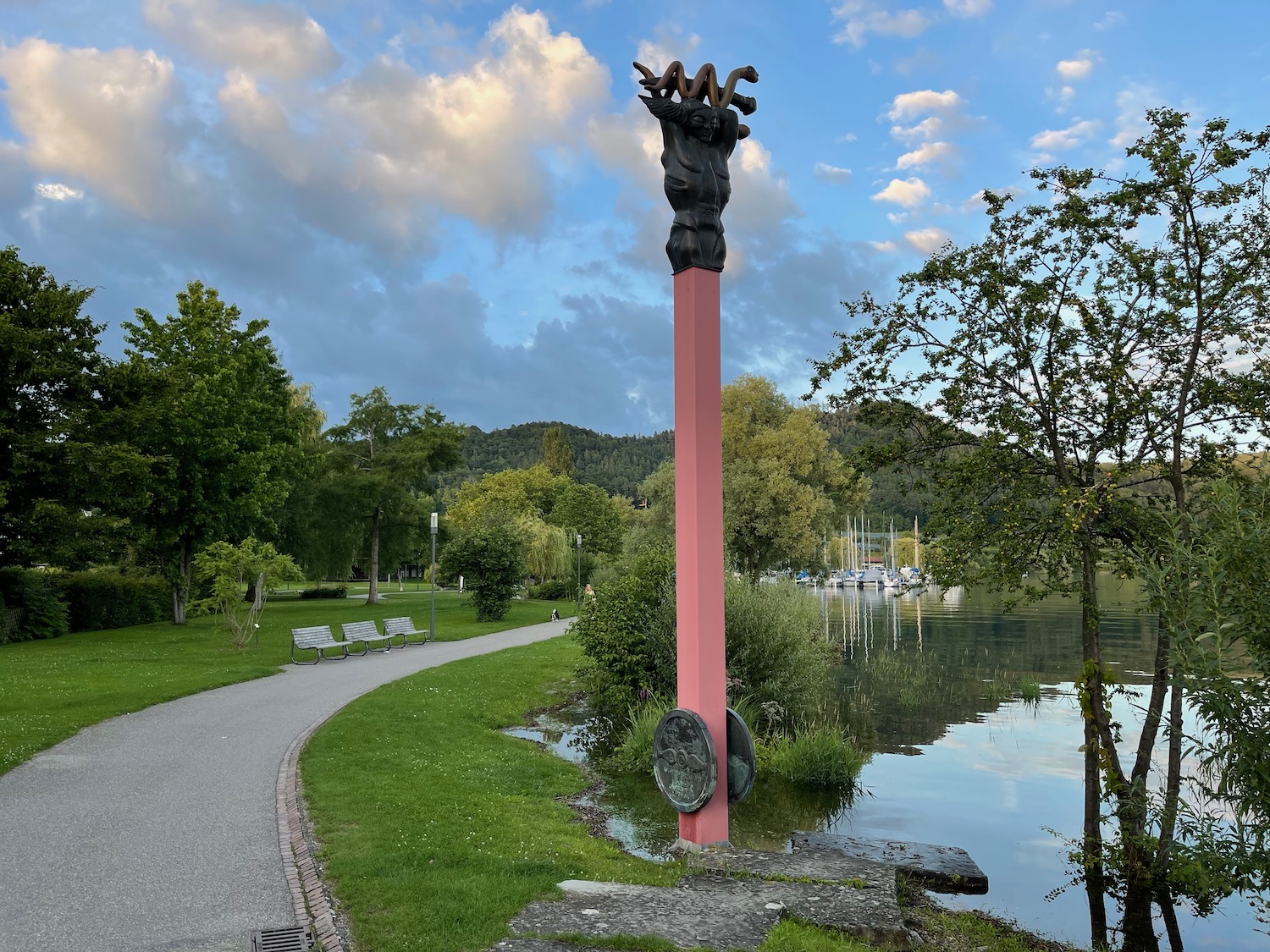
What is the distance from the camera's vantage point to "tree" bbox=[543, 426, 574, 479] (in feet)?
292

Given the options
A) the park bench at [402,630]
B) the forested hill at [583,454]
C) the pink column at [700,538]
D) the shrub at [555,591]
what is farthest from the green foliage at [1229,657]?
the forested hill at [583,454]

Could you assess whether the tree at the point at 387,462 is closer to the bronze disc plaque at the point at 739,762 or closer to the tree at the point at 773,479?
the tree at the point at 773,479

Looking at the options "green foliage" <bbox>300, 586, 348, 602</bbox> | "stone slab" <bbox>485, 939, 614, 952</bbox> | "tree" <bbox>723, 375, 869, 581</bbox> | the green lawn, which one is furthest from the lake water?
"green foliage" <bbox>300, 586, 348, 602</bbox>

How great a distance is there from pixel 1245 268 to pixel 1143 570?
323 cm

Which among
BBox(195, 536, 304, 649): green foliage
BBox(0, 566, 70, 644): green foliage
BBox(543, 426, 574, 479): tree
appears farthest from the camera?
BBox(543, 426, 574, 479): tree

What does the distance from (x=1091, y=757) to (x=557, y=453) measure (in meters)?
84.2

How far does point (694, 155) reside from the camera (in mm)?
6930

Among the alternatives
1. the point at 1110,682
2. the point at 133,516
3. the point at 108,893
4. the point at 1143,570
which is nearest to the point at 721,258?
the point at 1143,570

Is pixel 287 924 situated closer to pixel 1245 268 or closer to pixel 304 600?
pixel 1245 268

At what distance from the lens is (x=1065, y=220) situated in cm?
753

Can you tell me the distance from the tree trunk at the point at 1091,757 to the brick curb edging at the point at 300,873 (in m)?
5.53

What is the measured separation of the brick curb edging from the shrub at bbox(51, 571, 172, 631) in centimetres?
2185

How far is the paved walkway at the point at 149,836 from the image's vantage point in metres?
5.12

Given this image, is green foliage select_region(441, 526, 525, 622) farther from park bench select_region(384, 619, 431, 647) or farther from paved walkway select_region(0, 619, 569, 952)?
paved walkway select_region(0, 619, 569, 952)
